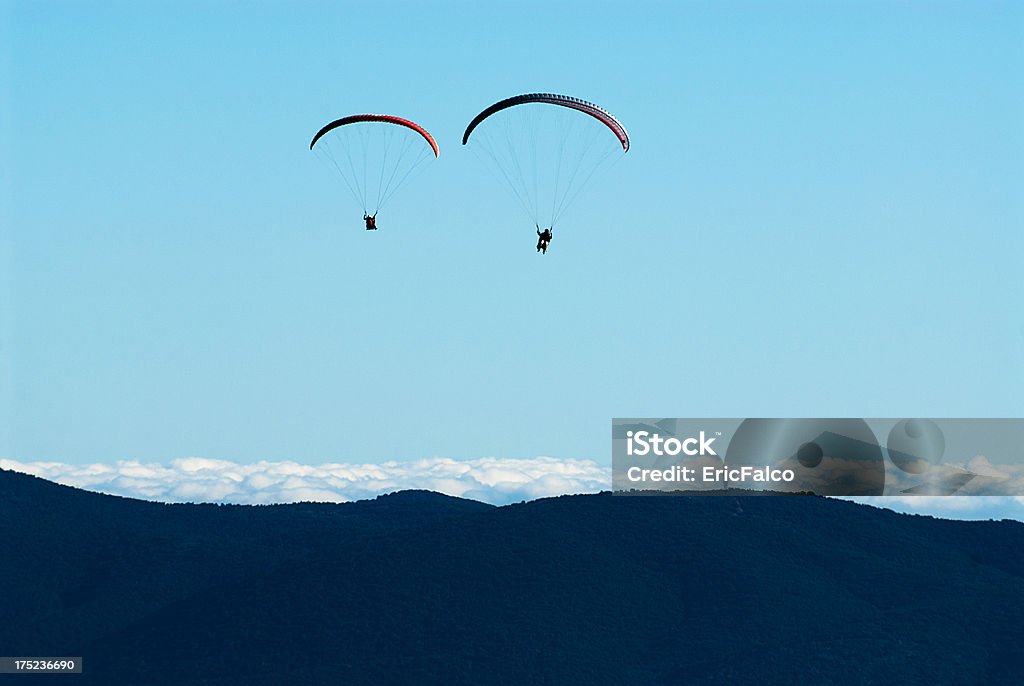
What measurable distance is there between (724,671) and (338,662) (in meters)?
52.5

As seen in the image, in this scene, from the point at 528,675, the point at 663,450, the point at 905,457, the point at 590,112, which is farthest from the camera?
the point at 528,675

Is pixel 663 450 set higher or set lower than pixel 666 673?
higher

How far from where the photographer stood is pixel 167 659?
7667 inches

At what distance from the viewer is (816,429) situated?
190 m

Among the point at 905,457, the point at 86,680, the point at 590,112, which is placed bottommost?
the point at 86,680

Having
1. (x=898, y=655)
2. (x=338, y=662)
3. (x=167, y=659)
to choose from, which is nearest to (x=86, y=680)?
(x=167, y=659)

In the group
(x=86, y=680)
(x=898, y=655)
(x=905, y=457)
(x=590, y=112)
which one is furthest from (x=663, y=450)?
(x=86, y=680)

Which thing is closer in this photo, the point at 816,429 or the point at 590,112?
the point at 590,112

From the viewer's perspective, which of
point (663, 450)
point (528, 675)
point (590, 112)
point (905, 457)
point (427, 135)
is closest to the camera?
point (590, 112)

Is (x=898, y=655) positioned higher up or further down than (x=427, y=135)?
further down

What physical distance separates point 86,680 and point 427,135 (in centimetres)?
13075

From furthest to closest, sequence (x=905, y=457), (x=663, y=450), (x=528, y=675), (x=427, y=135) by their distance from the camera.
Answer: (x=528, y=675) → (x=905, y=457) → (x=663, y=450) → (x=427, y=135)

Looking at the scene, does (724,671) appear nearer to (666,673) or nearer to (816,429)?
(666,673)

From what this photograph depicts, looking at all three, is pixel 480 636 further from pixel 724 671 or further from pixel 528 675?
pixel 724 671
